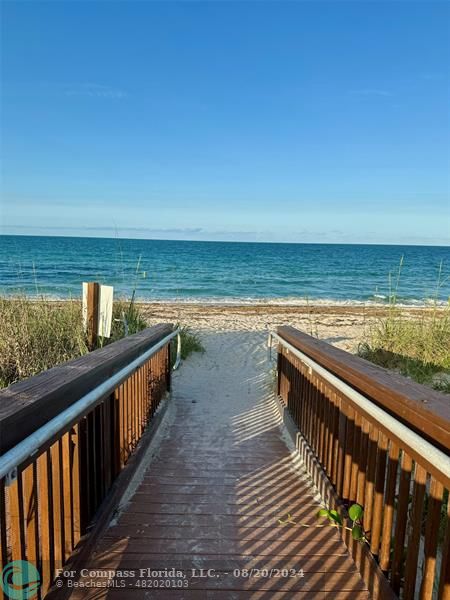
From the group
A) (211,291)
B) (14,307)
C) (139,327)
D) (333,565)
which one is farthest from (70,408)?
(211,291)

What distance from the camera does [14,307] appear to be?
241 inches

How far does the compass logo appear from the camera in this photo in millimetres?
1533

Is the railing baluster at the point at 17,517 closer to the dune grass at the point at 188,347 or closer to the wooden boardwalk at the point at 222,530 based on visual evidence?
the wooden boardwalk at the point at 222,530

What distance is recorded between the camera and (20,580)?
5.23ft

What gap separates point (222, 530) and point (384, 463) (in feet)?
3.81

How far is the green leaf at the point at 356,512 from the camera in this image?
235 cm

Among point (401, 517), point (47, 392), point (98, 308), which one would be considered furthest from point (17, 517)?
point (98, 308)

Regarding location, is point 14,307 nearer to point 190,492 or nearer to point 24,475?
point 190,492

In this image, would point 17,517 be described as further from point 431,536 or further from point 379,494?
point 379,494

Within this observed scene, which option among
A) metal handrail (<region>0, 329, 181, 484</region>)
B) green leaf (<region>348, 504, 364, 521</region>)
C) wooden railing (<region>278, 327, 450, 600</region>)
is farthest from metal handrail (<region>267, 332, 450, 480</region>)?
metal handrail (<region>0, 329, 181, 484</region>)

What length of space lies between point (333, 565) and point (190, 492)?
45.4 inches

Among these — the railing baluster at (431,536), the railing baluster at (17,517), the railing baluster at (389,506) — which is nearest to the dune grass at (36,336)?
the railing baluster at (17,517)

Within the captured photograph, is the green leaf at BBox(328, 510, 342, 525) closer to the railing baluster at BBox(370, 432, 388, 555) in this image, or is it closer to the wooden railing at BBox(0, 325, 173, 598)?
the railing baluster at BBox(370, 432, 388, 555)

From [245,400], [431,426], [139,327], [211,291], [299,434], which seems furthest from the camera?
[211,291]
